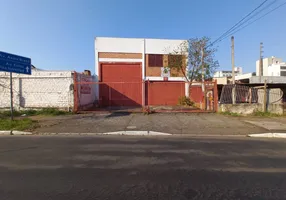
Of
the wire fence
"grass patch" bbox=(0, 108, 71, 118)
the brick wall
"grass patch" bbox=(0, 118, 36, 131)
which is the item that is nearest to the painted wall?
the brick wall

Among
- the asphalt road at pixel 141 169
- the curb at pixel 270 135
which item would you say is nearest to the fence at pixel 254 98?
the curb at pixel 270 135

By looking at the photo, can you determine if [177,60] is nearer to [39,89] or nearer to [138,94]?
[138,94]

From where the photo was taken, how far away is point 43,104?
559 inches

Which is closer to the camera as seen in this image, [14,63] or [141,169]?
[141,169]

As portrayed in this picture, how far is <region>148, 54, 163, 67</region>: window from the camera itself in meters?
22.9

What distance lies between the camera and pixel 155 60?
2300 cm

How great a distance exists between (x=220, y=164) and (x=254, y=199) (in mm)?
1558

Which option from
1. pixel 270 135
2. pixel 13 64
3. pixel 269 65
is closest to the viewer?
pixel 270 135

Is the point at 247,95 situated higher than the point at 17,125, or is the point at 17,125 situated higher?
the point at 247,95

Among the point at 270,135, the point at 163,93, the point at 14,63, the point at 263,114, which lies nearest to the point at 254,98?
the point at 263,114

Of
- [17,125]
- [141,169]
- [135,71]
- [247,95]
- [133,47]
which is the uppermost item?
[133,47]

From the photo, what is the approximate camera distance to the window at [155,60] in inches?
903

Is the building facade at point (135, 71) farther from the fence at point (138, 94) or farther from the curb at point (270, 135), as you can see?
the curb at point (270, 135)

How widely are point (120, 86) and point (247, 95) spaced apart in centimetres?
1333
